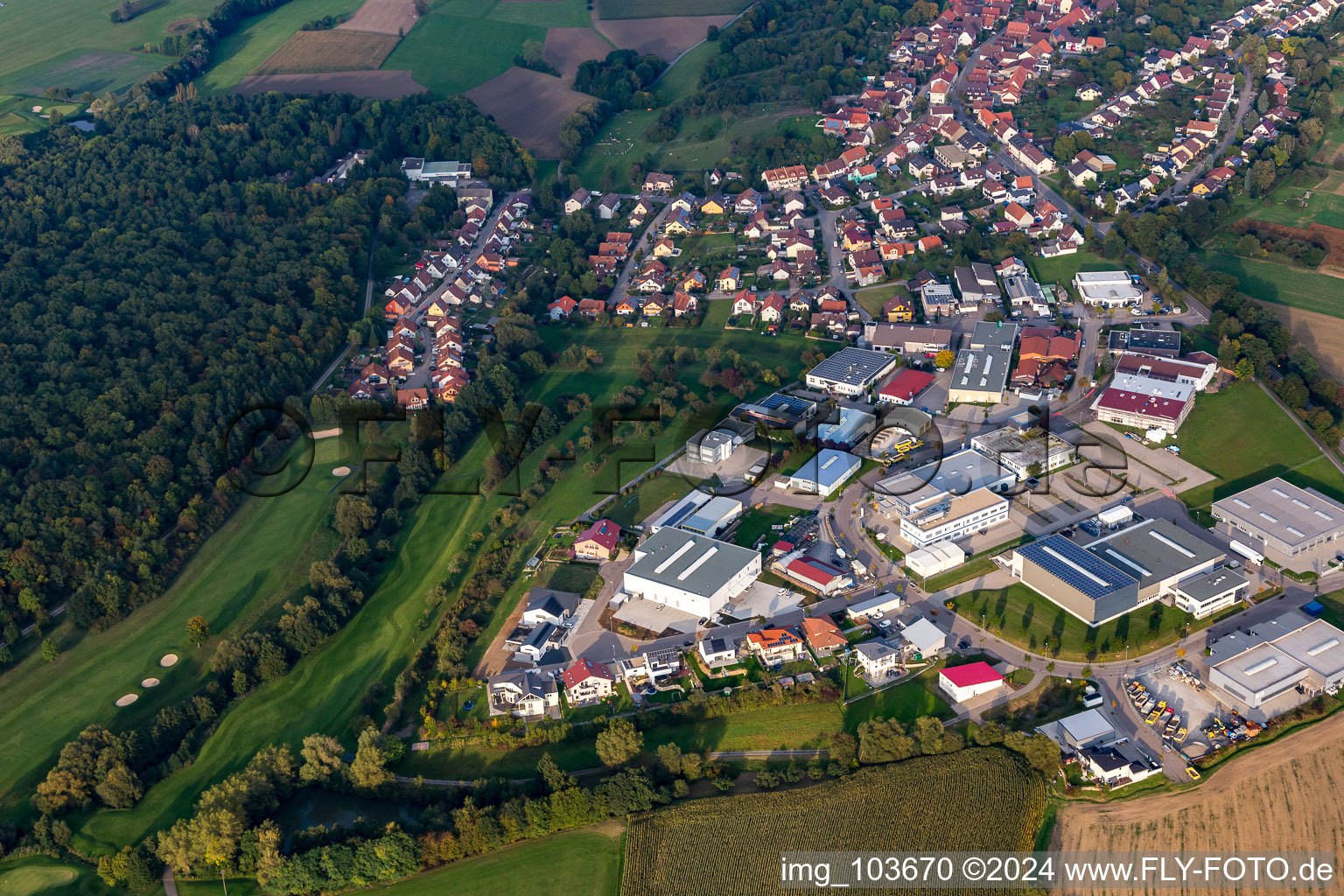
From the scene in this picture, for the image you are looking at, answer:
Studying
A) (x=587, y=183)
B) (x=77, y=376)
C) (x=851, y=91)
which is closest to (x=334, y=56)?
(x=587, y=183)

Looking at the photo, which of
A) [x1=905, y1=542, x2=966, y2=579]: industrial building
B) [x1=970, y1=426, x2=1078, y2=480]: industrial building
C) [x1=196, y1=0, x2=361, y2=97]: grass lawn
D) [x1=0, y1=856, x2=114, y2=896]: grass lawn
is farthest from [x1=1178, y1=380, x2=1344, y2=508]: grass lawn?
[x1=196, y1=0, x2=361, y2=97]: grass lawn

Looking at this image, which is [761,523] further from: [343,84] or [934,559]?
[343,84]

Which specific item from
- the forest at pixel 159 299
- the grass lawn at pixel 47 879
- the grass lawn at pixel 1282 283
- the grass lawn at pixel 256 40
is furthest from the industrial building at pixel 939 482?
the grass lawn at pixel 256 40

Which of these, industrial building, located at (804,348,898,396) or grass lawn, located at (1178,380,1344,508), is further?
industrial building, located at (804,348,898,396)

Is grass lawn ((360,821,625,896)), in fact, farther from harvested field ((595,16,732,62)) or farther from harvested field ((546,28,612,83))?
harvested field ((595,16,732,62))

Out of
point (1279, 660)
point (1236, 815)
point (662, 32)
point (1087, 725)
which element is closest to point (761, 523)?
point (1087, 725)

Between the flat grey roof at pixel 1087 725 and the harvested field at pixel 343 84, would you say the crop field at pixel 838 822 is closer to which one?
the flat grey roof at pixel 1087 725

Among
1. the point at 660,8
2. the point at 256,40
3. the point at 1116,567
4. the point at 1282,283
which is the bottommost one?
the point at 1116,567
